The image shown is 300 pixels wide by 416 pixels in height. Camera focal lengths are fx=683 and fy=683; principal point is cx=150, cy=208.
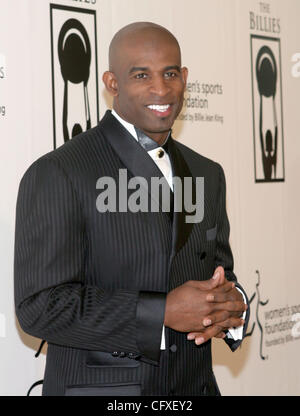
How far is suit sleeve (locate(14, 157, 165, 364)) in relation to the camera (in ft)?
5.57

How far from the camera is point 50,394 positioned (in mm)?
1896

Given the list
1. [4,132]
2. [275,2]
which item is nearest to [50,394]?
[4,132]

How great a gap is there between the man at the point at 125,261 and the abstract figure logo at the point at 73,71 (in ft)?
2.67

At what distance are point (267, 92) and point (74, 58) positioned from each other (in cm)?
146

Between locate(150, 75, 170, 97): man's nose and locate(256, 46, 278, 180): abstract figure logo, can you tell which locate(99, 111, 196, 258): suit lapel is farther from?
locate(256, 46, 278, 180): abstract figure logo

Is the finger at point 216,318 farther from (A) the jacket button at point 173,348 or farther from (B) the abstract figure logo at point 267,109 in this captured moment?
(B) the abstract figure logo at point 267,109

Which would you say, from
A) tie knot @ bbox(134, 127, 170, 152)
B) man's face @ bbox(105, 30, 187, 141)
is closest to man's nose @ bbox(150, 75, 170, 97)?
man's face @ bbox(105, 30, 187, 141)

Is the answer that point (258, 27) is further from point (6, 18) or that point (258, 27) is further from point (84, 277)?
point (84, 277)

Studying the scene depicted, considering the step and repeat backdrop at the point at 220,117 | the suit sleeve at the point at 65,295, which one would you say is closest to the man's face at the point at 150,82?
the suit sleeve at the point at 65,295

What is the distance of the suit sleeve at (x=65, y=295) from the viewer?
1.70 meters

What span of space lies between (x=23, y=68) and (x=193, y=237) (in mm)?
1112

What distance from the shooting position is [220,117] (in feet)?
11.8

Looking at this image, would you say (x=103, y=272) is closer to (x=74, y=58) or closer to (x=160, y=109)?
(x=160, y=109)

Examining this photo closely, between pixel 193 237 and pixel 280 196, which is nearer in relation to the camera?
pixel 193 237
